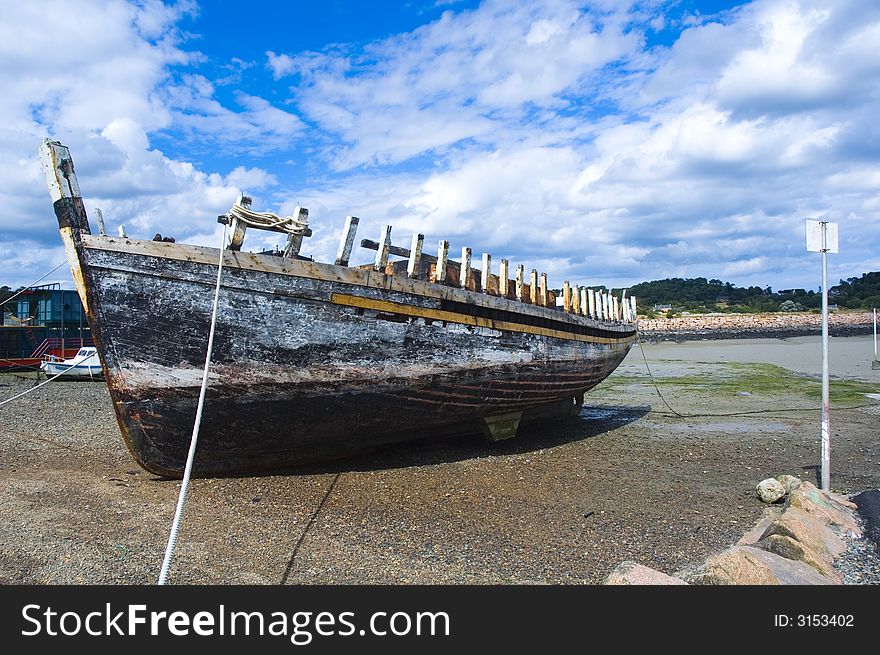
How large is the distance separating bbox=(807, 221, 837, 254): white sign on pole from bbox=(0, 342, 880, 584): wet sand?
3.28 m

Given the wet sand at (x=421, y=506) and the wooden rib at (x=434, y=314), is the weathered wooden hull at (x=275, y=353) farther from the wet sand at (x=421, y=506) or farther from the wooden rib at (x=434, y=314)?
the wet sand at (x=421, y=506)

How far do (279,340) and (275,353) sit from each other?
16cm

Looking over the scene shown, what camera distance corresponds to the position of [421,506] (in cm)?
691

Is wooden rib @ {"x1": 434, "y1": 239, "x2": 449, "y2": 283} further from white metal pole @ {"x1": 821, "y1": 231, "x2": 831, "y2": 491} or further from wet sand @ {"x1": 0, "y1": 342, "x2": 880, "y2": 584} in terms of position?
white metal pole @ {"x1": 821, "y1": 231, "x2": 831, "y2": 491}

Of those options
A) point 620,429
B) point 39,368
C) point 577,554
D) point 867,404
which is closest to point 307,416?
point 577,554

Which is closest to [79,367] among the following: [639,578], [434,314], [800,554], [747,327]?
[434,314]

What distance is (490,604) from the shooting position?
4.07 metres

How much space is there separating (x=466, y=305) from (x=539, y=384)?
262 cm

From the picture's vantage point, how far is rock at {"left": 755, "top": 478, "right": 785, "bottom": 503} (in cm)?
706

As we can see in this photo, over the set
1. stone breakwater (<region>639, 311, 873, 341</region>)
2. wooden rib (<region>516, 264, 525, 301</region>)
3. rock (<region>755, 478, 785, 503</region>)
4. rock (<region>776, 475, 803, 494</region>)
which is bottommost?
rock (<region>755, 478, 785, 503</region>)

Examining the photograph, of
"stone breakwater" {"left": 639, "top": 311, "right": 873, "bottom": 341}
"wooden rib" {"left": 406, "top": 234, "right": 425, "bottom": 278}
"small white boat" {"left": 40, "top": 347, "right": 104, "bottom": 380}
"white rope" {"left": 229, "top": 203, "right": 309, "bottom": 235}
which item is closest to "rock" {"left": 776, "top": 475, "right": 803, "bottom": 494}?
"wooden rib" {"left": 406, "top": 234, "right": 425, "bottom": 278}

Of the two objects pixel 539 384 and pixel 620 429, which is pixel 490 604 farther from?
pixel 620 429

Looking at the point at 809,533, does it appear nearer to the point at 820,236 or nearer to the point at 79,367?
the point at 820,236

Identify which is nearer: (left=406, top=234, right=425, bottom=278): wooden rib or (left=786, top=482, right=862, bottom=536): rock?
(left=786, top=482, right=862, bottom=536): rock
